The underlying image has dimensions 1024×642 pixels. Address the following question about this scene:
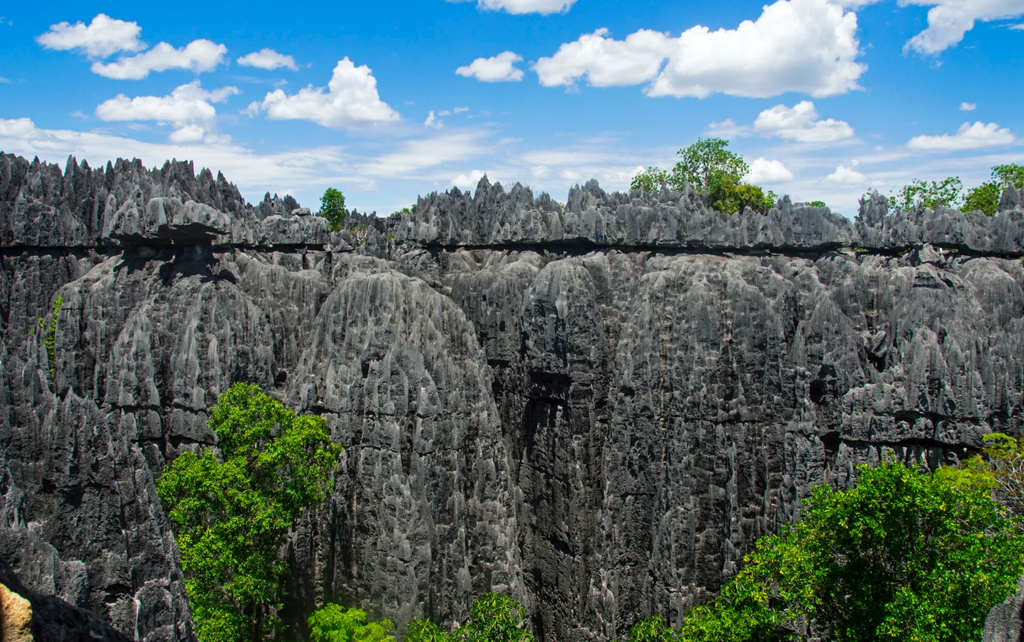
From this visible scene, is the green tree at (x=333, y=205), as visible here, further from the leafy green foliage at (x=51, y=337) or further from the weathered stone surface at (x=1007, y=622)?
the weathered stone surface at (x=1007, y=622)

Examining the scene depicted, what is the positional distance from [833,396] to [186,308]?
26.1 meters

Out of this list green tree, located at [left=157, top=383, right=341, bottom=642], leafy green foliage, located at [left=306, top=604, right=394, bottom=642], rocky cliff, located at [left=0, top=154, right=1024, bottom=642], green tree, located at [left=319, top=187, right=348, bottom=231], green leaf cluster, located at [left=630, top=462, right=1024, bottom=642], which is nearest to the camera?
green leaf cluster, located at [left=630, top=462, right=1024, bottom=642]

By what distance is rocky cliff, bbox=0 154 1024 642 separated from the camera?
2377 centimetres

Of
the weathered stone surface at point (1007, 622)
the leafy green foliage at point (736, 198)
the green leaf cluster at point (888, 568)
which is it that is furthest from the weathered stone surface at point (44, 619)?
the leafy green foliage at point (736, 198)

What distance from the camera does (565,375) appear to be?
85.3ft

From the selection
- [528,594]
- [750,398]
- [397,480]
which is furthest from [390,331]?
[750,398]

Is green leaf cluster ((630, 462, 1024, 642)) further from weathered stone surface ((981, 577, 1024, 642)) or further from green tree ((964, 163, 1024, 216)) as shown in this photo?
green tree ((964, 163, 1024, 216))

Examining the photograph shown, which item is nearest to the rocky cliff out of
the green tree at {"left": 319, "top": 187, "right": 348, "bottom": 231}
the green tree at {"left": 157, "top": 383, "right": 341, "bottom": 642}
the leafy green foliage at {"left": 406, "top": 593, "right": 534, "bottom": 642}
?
the leafy green foliage at {"left": 406, "top": 593, "right": 534, "bottom": 642}

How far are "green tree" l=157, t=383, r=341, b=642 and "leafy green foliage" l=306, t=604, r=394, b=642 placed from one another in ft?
5.42

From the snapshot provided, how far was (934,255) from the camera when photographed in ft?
103

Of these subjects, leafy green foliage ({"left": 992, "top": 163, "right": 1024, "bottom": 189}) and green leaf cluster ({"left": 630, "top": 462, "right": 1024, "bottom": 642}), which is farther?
leafy green foliage ({"left": 992, "top": 163, "right": 1024, "bottom": 189})

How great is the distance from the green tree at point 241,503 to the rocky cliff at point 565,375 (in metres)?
2.89

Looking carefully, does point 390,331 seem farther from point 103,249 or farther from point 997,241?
point 997,241

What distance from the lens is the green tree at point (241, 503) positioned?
1848 cm
